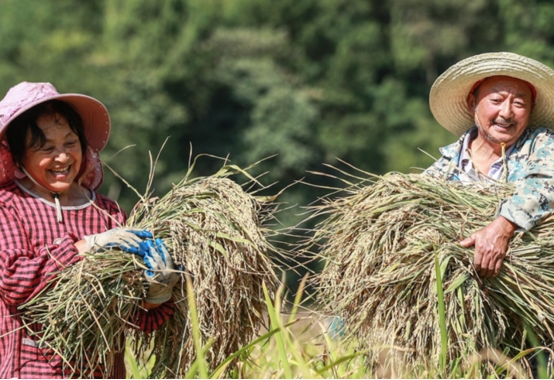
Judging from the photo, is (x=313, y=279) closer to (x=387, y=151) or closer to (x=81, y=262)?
(x=81, y=262)

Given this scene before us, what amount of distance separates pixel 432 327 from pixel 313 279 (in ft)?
1.86

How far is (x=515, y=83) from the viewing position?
3.86m

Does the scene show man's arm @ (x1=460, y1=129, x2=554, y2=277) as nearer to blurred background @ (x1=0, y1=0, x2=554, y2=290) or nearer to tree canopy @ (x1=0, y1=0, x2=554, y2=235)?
blurred background @ (x1=0, y1=0, x2=554, y2=290)

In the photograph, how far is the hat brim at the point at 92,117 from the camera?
3666 millimetres

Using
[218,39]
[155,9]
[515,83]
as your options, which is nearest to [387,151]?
[218,39]

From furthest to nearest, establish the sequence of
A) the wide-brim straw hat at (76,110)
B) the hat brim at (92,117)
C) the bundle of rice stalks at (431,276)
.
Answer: the hat brim at (92,117) → the wide-brim straw hat at (76,110) → the bundle of rice stalks at (431,276)

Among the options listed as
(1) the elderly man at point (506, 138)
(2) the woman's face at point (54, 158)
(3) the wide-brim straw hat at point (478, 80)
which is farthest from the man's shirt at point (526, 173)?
(2) the woman's face at point (54, 158)

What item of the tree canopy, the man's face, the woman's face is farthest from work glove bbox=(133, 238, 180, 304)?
the tree canopy

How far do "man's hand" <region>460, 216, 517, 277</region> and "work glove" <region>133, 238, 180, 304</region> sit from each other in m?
1.03

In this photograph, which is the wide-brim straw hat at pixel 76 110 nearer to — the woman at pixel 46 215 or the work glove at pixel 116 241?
the woman at pixel 46 215

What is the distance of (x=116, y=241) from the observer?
3.37m

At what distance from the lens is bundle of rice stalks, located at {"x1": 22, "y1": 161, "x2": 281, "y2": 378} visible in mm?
3361

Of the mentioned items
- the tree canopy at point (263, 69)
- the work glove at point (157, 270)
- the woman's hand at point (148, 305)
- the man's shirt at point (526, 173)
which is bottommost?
the woman's hand at point (148, 305)

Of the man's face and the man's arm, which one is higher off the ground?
the man's face
